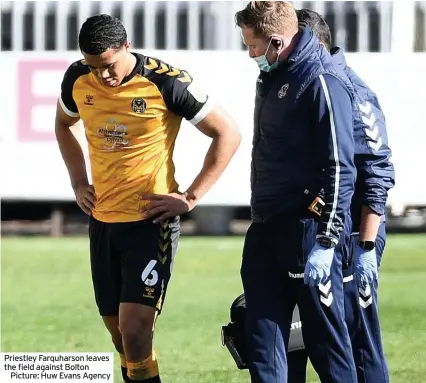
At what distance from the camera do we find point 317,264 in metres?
4.34

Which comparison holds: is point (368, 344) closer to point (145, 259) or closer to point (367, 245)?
point (367, 245)

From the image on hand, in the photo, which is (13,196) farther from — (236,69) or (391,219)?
(391,219)

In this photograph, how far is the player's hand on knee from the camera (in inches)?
202

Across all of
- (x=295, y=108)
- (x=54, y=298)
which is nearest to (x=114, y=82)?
(x=295, y=108)

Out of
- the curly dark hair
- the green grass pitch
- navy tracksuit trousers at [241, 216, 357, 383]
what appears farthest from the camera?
the green grass pitch

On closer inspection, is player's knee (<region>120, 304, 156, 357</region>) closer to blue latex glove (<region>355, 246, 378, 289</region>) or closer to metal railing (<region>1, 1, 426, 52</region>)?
blue latex glove (<region>355, 246, 378, 289</region>)

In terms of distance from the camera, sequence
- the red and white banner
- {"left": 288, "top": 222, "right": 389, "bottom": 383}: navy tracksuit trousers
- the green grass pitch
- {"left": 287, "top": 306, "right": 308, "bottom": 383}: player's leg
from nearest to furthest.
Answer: {"left": 288, "top": 222, "right": 389, "bottom": 383}: navy tracksuit trousers < {"left": 287, "top": 306, "right": 308, "bottom": 383}: player's leg < the green grass pitch < the red and white banner

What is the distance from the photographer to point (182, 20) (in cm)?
1241

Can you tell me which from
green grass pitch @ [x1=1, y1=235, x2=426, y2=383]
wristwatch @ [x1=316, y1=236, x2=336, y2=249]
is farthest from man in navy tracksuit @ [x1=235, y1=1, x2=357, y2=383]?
green grass pitch @ [x1=1, y1=235, x2=426, y2=383]

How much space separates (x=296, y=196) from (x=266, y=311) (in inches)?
17.9

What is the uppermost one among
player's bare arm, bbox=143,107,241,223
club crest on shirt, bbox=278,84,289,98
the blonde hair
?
the blonde hair

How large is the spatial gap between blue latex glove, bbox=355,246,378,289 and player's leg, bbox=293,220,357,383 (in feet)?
1.26

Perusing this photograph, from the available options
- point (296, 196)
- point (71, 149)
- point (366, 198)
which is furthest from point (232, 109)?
point (296, 196)

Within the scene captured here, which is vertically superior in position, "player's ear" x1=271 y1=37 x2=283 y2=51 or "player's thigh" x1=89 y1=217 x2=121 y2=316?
"player's ear" x1=271 y1=37 x2=283 y2=51
